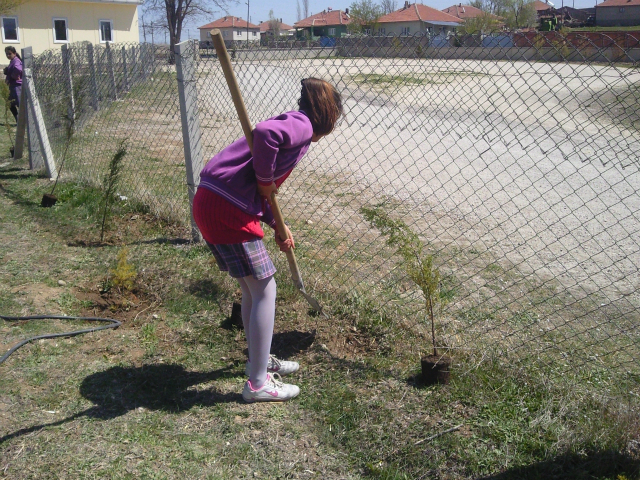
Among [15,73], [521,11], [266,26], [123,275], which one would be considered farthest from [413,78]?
[266,26]

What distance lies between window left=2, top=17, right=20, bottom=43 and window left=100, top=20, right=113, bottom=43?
15.8 ft

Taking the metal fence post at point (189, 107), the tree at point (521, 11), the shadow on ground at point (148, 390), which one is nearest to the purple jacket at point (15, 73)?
the metal fence post at point (189, 107)

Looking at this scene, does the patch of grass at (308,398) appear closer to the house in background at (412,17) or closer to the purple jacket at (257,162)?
the purple jacket at (257,162)

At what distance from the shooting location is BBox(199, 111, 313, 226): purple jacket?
2.44 meters

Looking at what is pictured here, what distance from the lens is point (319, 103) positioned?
2615 millimetres

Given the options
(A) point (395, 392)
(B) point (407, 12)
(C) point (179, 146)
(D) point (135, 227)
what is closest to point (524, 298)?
(A) point (395, 392)

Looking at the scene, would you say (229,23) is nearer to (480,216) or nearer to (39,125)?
(39,125)

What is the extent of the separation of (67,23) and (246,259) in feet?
110

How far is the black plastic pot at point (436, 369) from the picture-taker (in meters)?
2.79

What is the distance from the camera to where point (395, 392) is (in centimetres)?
283

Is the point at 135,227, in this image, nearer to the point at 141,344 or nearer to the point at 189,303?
the point at 189,303

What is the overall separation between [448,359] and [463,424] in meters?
0.35

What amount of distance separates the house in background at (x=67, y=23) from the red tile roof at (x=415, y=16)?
112 ft

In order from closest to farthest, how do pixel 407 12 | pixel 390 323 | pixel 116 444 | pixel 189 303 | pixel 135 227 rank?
pixel 116 444 → pixel 390 323 → pixel 189 303 → pixel 135 227 → pixel 407 12
